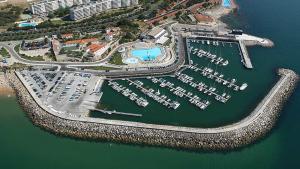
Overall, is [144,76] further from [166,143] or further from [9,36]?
[9,36]

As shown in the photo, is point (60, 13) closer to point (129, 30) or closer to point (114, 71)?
point (129, 30)

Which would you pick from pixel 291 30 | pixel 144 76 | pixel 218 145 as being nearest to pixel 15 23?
pixel 144 76

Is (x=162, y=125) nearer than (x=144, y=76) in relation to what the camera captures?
Yes

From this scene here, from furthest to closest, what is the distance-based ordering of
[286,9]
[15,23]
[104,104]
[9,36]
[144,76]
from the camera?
1. [286,9]
2. [15,23]
3. [9,36]
4. [144,76]
5. [104,104]

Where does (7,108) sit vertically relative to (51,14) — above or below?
below

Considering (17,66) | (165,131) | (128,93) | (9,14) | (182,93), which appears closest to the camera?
(165,131)

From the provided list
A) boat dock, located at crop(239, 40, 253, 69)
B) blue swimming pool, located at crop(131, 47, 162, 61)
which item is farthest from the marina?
blue swimming pool, located at crop(131, 47, 162, 61)

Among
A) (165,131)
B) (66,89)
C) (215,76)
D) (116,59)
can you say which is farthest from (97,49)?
(165,131)
